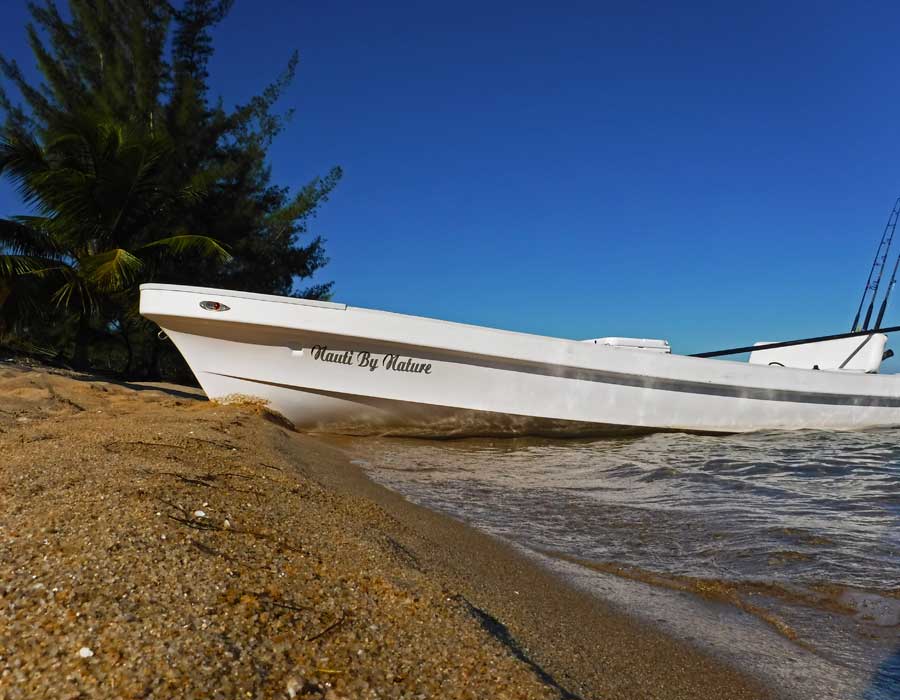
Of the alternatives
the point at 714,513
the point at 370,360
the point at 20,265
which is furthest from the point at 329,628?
the point at 20,265

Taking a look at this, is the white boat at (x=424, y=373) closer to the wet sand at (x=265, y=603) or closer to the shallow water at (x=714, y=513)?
the shallow water at (x=714, y=513)

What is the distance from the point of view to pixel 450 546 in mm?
2148

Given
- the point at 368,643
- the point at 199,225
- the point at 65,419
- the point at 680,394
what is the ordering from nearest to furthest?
the point at 368,643 < the point at 65,419 < the point at 680,394 < the point at 199,225

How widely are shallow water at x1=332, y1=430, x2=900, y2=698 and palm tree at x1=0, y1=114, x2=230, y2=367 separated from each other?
530cm

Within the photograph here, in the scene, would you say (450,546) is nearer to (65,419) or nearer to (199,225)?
(65,419)

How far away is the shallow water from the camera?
202 cm

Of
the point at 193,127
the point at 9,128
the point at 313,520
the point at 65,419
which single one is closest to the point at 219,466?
the point at 313,520

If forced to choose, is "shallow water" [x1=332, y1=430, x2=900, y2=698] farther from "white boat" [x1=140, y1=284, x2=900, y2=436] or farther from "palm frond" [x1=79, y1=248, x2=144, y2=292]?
"palm frond" [x1=79, y1=248, x2=144, y2=292]

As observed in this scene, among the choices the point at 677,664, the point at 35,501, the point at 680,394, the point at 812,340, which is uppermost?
the point at 812,340

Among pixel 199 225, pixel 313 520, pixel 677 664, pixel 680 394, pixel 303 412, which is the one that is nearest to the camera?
pixel 677 664

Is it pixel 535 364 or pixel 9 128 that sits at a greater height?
pixel 9 128

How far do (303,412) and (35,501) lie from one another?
12.9 ft

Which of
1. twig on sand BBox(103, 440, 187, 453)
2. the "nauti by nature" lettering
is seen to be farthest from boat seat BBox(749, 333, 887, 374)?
twig on sand BBox(103, 440, 187, 453)

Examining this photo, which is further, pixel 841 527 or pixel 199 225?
pixel 199 225
